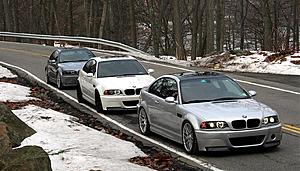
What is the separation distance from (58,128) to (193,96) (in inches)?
108

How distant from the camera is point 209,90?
39.4ft

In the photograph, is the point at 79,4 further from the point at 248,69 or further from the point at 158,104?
the point at 158,104

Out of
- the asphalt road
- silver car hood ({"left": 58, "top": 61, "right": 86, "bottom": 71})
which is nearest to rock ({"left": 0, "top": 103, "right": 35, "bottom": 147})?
the asphalt road

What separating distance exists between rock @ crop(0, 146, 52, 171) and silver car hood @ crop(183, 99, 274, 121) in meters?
→ 4.10

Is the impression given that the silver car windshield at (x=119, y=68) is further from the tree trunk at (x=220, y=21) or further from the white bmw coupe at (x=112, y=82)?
the tree trunk at (x=220, y=21)

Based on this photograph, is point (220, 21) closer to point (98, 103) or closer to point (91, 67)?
point (91, 67)

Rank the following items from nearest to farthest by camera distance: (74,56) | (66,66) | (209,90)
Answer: (209,90) → (66,66) → (74,56)

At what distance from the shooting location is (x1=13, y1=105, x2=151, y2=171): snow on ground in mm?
9164

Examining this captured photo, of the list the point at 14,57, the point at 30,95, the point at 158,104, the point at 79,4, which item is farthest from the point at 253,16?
the point at 158,104

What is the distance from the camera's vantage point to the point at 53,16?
6003 cm

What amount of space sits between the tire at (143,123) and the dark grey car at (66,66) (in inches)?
330

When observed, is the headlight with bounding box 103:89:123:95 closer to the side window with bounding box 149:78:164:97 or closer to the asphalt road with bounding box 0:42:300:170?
the asphalt road with bounding box 0:42:300:170

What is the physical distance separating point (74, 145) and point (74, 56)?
1280 cm

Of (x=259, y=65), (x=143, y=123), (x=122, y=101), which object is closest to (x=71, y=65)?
(x=122, y=101)
